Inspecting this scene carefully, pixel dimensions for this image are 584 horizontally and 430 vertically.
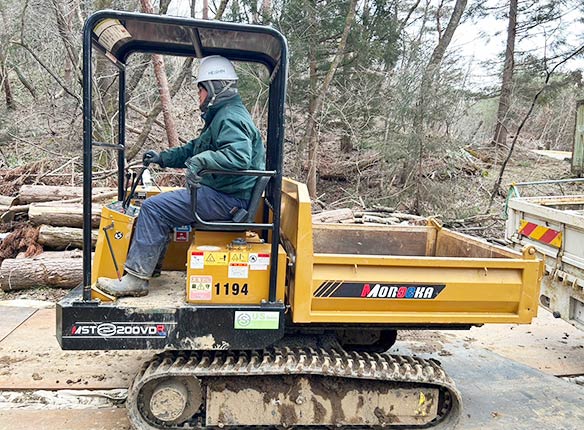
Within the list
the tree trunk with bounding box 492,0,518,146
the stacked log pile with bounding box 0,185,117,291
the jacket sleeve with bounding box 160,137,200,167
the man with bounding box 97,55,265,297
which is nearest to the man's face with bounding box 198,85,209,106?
the man with bounding box 97,55,265,297

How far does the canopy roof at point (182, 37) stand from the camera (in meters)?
2.99

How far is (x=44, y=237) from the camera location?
6863 millimetres

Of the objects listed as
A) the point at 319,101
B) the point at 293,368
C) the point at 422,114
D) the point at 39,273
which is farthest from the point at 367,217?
the point at 293,368

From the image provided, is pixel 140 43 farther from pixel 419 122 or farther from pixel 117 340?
pixel 419 122

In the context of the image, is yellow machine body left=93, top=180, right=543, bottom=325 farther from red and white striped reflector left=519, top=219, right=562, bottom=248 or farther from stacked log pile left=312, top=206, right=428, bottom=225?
stacked log pile left=312, top=206, right=428, bottom=225

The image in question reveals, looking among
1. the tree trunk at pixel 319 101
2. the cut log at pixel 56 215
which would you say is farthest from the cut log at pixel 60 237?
the tree trunk at pixel 319 101

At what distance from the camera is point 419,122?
11.0 metres

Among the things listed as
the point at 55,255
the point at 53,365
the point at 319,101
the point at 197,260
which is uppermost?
the point at 319,101

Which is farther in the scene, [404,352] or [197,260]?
[404,352]

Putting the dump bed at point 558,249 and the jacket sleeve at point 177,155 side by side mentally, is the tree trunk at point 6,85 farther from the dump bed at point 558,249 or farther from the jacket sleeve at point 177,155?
the dump bed at point 558,249

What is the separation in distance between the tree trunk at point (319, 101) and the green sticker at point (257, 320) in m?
8.37

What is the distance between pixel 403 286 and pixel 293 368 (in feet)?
2.74

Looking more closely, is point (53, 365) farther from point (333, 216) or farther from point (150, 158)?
point (333, 216)

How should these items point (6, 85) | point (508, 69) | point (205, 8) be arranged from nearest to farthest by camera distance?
1. point (6, 85)
2. point (508, 69)
3. point (205, 8)
